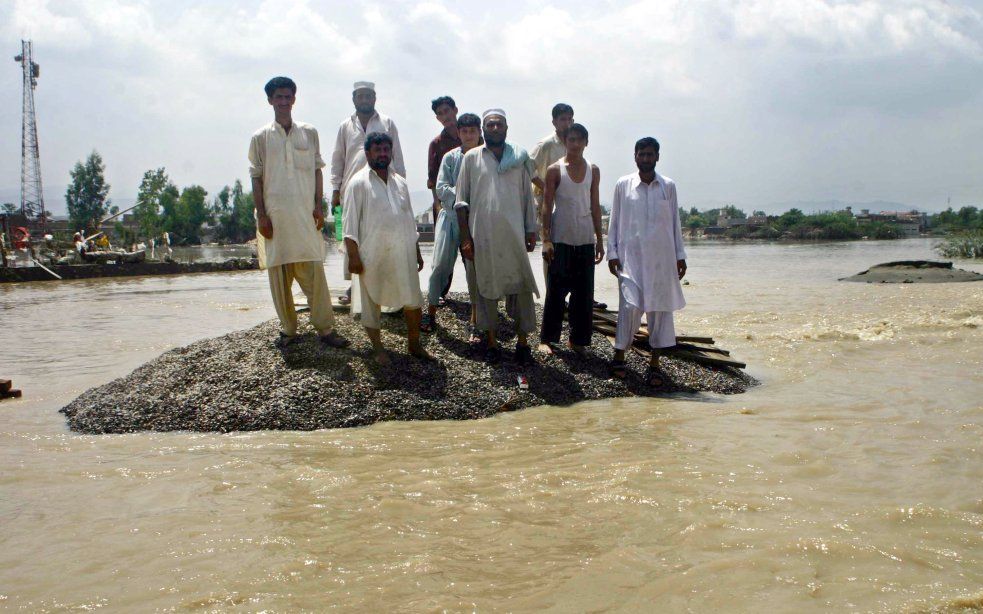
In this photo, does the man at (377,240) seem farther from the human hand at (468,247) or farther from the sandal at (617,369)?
the sandal at (617,369)

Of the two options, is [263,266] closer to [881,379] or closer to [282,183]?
[282,183]

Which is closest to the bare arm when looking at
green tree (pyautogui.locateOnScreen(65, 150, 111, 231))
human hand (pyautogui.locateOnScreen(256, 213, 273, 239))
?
human hand (pyautogui.locateOnScreen(256, 213, 273, 239))

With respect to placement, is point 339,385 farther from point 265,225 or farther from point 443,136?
point 443,136

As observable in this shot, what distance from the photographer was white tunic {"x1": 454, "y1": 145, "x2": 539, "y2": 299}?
17.8 feet

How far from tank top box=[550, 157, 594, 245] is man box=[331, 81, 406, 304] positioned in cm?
144

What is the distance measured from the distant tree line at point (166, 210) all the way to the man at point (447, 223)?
6148 cm

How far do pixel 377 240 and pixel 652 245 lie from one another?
83.1 inches

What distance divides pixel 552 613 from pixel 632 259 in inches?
147

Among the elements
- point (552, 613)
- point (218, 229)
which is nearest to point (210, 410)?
point (552, 613)

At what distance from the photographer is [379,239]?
17.1ft

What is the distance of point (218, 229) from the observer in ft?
353

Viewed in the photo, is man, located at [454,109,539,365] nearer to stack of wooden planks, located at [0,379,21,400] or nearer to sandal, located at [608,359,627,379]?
sandal, located at [608,359,627,379]

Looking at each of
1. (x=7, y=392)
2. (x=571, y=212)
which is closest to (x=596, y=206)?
(x=571, y=212)

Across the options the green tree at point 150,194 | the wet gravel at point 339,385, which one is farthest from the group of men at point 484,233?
the green tree at point 150,194
